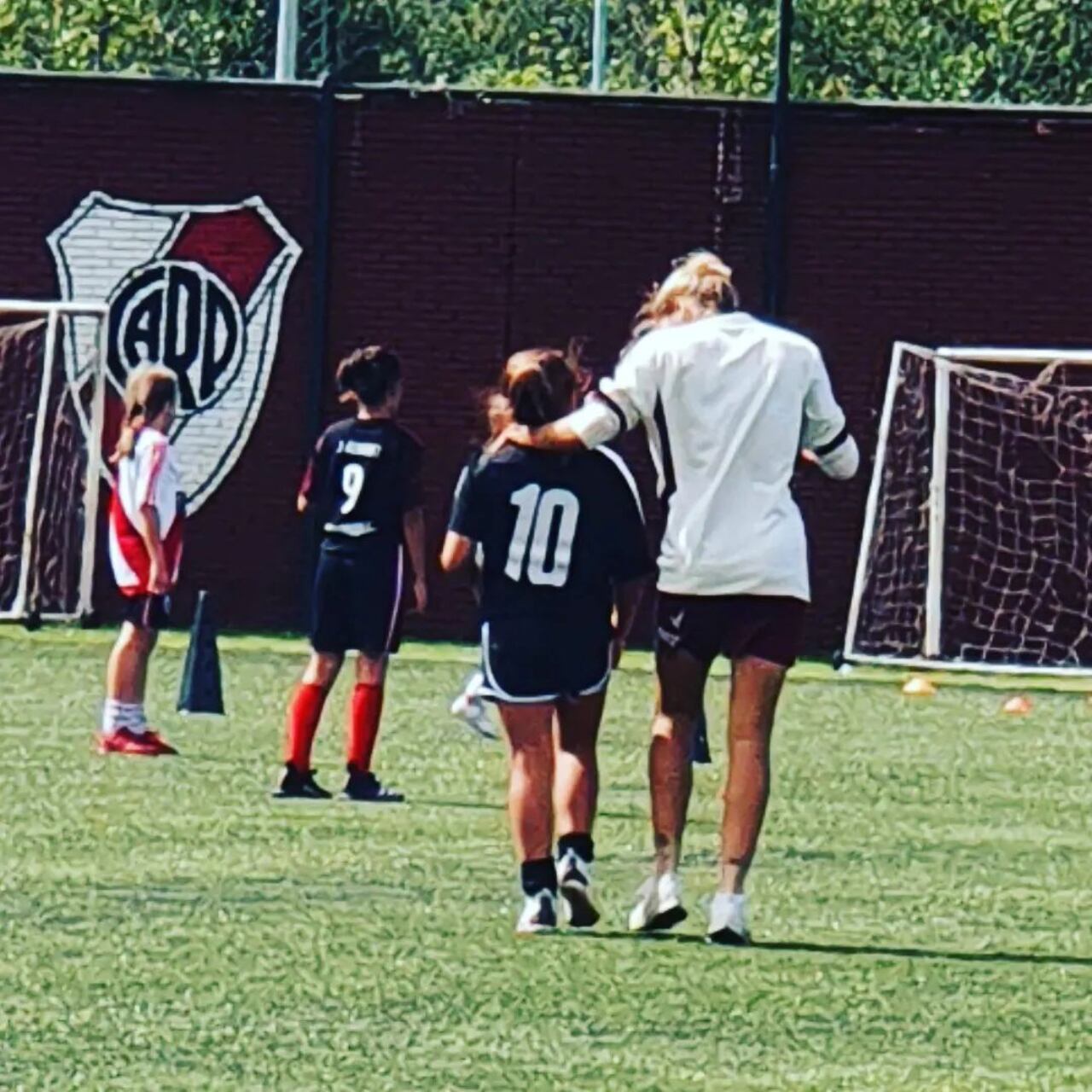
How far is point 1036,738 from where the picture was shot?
717 inches

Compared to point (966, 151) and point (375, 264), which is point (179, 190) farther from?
point (966, 151)

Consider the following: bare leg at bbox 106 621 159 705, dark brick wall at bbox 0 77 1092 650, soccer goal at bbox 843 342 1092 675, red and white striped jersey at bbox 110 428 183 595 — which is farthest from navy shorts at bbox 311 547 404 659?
dark brick wall at bbox 0 77 1092 650

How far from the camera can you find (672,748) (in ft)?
34.4

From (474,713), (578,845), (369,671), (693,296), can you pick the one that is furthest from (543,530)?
(474,713)

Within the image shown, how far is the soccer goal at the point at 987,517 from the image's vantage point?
24.3 meters

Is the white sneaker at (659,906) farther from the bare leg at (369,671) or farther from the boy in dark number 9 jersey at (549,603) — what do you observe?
the bare leg at (369,671)

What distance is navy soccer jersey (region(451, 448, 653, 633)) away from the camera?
1058 cm

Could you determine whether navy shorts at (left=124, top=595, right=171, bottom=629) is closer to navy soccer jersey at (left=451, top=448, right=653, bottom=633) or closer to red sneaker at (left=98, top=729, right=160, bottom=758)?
red sneaker at (left=98, top=729, right=160, bottom=758)

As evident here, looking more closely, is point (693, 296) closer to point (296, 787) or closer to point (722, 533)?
point (722, 533)

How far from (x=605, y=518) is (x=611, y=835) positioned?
2888 mm

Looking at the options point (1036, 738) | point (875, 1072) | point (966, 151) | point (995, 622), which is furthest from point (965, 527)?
point (875, 1072)

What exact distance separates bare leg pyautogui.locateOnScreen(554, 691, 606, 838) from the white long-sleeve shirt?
47cm

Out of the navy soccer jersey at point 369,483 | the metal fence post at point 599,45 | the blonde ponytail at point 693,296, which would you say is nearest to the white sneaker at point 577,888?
the blonde ponytail at point 693,296

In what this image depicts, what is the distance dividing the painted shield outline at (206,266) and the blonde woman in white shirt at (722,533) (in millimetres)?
15121
